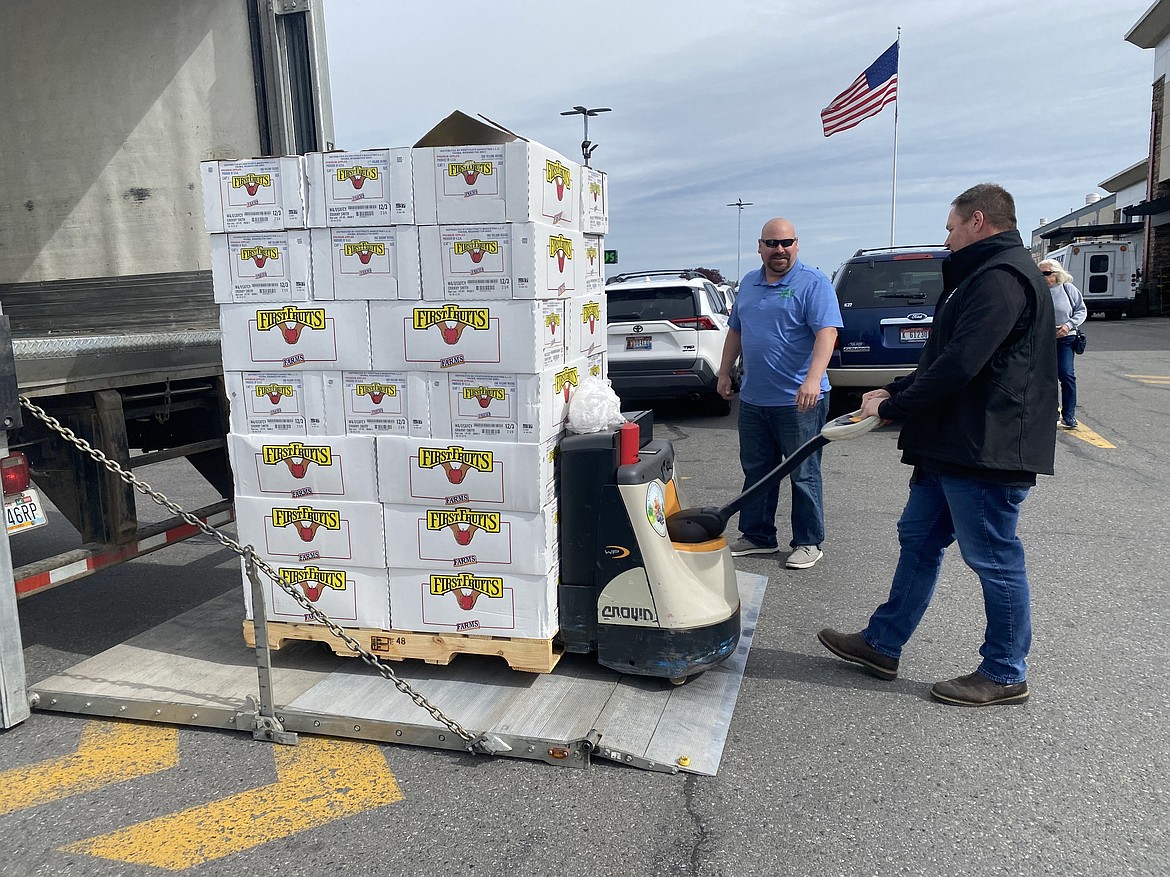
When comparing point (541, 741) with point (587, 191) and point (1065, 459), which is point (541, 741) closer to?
point (587, 191)

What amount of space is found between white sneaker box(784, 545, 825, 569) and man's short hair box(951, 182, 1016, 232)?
249 cm

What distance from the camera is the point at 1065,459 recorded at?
8.13m

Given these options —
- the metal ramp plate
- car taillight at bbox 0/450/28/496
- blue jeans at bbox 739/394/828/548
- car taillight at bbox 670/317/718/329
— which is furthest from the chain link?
car taillight at bbox 670/317/718/329

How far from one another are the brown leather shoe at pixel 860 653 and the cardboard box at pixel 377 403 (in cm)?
201

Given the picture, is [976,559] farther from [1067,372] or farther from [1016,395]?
[1067,372]

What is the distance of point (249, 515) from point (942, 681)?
10.1ft

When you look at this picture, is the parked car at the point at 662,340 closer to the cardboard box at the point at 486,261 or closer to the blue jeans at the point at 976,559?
the blue jeans at the point at 976,559

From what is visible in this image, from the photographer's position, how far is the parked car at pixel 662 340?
10.3 m

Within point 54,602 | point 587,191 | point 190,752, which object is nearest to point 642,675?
point 190,752

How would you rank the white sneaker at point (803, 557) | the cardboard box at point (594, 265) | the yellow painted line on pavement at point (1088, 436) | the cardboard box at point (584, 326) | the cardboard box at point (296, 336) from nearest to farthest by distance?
1. the cardboard box at point (296, 336)
2. the cardboard box at point (584, 326)
3. the cardboard box at point (594, 265)
4. the white sneaker at point (803, 557)
5. the yellow painted line on pavement at point (1088, 436)

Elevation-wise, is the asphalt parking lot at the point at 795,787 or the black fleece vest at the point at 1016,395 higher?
the black fleece vest at the point at 1016,395

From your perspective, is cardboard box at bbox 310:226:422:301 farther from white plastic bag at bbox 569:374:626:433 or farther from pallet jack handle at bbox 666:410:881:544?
pallet jack handle at bbox 666:410:881:544

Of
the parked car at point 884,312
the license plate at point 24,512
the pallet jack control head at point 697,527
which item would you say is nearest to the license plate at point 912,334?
the parked car at point 884,312

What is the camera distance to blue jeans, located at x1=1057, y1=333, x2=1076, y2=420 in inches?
353
